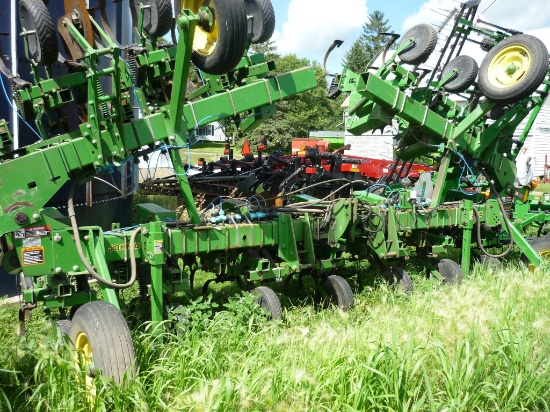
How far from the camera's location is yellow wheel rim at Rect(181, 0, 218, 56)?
15.0 feet

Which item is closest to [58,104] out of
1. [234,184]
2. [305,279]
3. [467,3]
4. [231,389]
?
[231,389]

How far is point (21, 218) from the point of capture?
4.37 m

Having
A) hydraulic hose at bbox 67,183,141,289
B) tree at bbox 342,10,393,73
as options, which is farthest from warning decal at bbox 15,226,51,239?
tree at bbox 342,10,393,73

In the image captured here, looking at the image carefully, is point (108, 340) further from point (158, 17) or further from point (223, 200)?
point (158, 17)

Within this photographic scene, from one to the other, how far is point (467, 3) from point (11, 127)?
19.6 feet

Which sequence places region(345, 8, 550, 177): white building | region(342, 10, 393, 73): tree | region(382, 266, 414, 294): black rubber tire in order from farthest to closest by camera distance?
region(342, 10, 393, 73): tree
region(345, 8, 550, 177): white building
region(382, 266, 414, 294): black rubber tire

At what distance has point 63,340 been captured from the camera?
3.95 m

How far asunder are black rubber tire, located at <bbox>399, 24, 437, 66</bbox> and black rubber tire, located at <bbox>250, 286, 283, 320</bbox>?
3.65 m

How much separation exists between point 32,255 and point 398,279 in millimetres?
3955

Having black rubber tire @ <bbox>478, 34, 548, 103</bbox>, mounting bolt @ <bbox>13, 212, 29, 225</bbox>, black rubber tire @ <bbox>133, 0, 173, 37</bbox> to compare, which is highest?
black rubber tire @ <bbox>133, 0, 173, 37</bbox>

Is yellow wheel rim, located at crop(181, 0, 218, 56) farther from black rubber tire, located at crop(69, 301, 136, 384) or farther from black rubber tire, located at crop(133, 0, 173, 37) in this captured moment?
black rubber tire, located at crop(69, 301, 136, 384)

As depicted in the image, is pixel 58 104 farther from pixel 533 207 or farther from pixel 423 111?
pixel 533 207

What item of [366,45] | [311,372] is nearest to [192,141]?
[311,372]

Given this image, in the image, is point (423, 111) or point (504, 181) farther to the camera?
point (504, 181)
